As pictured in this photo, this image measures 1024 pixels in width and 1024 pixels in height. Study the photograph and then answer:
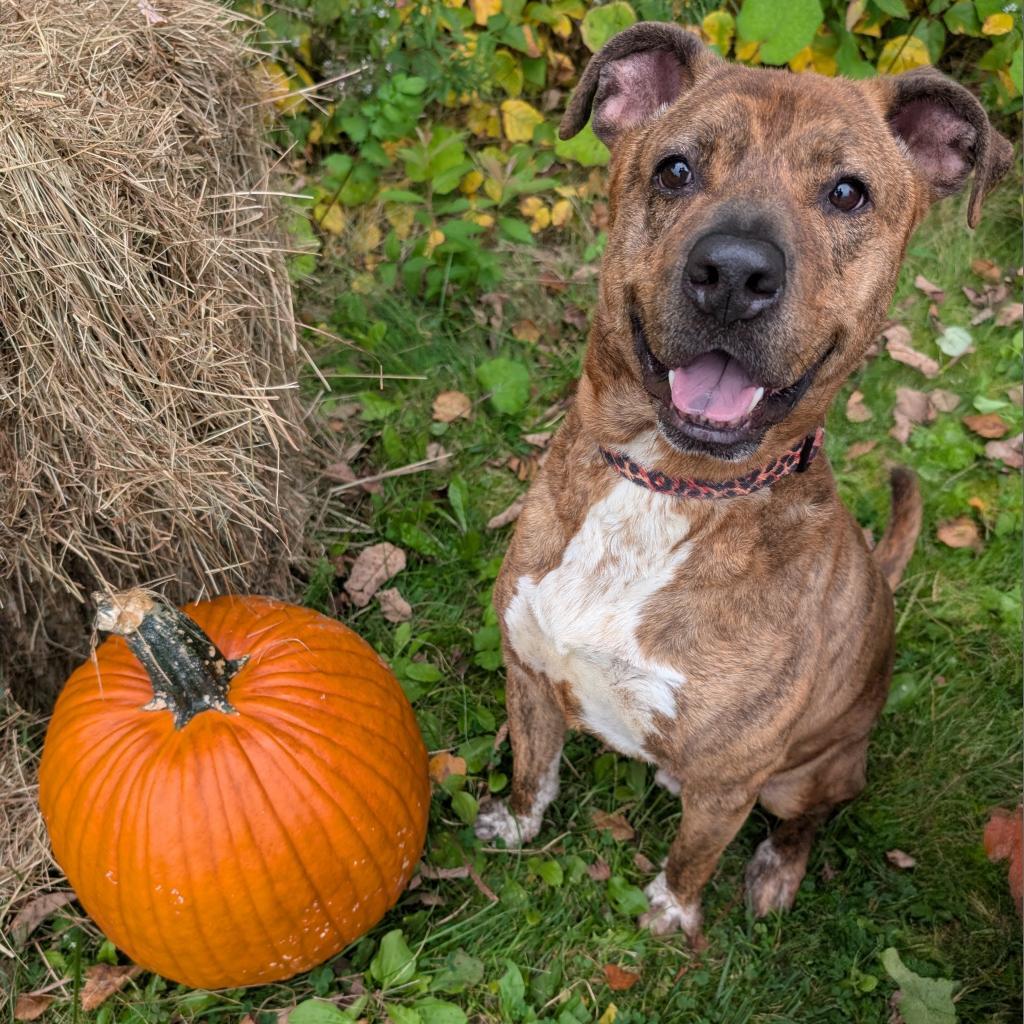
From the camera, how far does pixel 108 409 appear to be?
2744mm

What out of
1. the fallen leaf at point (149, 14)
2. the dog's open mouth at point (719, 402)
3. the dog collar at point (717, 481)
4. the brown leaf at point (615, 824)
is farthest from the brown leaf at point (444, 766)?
the fallen leaf at point (149, 14)

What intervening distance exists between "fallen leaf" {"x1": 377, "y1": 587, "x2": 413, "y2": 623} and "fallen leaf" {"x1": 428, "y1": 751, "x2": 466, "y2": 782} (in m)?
0.60

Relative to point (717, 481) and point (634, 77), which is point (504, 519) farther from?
point (634, 77)

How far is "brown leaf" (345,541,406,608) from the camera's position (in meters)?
4.05

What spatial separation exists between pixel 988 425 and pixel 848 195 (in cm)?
292

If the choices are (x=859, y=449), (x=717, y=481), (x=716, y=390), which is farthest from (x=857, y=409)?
(x=716, y=390)

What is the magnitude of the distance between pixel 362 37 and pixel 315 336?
130cm

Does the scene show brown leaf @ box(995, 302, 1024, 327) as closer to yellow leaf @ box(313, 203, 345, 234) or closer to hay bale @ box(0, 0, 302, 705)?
yellow leaf @ box(313, 203, 345, 234)

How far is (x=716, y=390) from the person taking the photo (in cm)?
235

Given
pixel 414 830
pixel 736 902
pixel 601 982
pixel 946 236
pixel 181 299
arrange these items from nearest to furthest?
1. pixel 181 299
2. pixel 414 830
3. pixel 601 982
4. pixel 736 902
5. pixel 946 236

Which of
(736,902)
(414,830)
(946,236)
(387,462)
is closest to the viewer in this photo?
(414,830)

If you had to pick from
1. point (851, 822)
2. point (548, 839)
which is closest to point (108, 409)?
point (548, 839)

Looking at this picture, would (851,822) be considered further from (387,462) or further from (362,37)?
(362,37)

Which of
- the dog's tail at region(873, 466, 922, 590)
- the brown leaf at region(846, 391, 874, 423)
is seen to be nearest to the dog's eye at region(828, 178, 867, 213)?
the dog's tail at region(873, 466, 922, 590)
